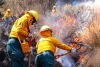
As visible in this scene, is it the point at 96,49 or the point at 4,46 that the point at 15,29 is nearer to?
the point at 96,49

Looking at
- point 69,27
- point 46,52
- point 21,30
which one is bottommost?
point 69,27

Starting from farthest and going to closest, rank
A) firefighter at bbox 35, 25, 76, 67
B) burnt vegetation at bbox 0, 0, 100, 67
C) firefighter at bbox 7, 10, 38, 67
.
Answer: burnt vegetation at bbox 0, 0, 100, 67 < firefighter at bbox 7, 10, 38, 67 < firefighter at bbox 35, 25, 76, 67

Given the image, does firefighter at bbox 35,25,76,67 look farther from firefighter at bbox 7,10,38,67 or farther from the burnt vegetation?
the burnt vegetation

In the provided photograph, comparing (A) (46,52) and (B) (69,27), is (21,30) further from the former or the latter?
(B) (69,27)

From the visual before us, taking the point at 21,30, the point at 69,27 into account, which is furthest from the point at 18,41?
the point at 69,27

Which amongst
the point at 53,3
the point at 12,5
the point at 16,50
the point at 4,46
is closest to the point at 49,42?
the point at 16,50

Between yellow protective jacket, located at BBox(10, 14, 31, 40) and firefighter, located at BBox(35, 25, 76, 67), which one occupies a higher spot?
yellow protective jacket, located at BBox(10, 14, 31, 40)

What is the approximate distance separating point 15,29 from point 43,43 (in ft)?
3.73

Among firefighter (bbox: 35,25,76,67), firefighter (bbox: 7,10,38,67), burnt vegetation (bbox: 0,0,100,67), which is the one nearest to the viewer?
firefighter (bbox: 35,25,76,67)

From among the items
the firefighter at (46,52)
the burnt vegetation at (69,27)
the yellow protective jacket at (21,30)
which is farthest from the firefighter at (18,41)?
the burnt vegetation at (69,27)

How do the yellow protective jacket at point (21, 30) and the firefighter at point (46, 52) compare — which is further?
the yellow protective jacket at point (21, 30)

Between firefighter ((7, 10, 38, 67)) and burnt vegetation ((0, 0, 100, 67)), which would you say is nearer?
firefighter ((7, 10, 38, 67))

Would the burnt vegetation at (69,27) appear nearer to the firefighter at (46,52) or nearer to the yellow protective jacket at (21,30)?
the firefighter at (46,52)

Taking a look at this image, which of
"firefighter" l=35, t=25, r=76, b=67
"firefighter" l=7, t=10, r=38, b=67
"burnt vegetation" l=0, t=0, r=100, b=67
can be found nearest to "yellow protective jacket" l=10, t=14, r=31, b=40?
"firefighter" l=7, t=10, r=38, b=67
